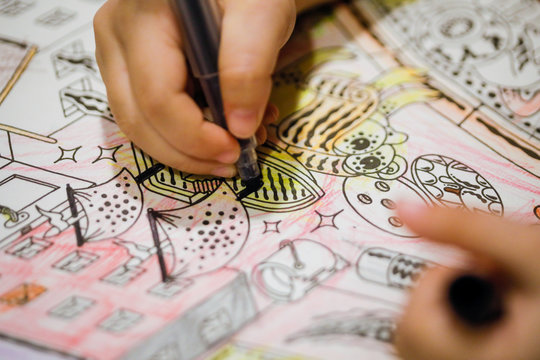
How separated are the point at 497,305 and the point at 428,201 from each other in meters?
0.14

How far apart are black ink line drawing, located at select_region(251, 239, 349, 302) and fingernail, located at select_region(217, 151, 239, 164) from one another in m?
0.07

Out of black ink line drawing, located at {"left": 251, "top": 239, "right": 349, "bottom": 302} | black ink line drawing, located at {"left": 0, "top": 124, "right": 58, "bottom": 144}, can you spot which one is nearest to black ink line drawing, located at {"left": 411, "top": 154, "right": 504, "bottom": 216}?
black ink line drawing, located at {"left": 251, "top": 239, "right": 349, "bottom": 302}

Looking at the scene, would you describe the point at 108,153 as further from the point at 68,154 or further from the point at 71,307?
the point at 71,307

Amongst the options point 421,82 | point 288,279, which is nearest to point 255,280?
point 288,279

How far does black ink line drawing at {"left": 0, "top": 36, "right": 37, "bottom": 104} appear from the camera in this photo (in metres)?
0.45

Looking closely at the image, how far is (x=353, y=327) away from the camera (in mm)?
295

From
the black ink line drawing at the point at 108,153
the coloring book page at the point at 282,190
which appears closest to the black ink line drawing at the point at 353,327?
the coloring book page at the point at 282,190

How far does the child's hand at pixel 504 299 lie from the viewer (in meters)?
0.23

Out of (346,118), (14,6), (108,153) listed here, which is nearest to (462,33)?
(346,118)

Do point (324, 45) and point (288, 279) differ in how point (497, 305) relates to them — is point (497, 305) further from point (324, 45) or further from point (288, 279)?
point (324, 45)

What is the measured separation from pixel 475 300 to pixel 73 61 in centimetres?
43

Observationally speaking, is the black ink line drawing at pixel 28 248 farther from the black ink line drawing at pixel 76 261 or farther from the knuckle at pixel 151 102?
the knuckle at pixel 151 102

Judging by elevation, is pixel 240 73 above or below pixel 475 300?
above

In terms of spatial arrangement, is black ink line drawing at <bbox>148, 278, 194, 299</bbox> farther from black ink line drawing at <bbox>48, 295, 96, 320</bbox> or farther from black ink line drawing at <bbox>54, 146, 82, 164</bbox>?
black ink line drawing at <bbox>54, 146, 82, 164</bbox>
